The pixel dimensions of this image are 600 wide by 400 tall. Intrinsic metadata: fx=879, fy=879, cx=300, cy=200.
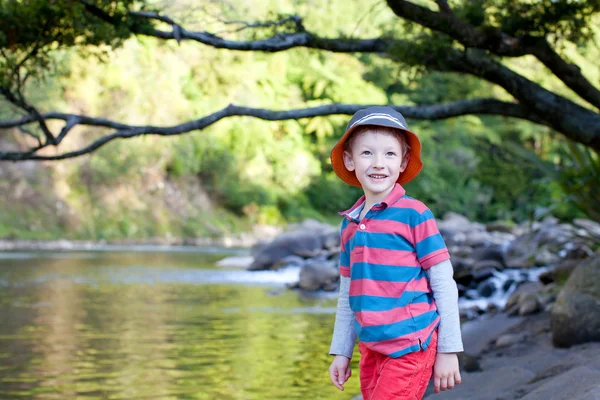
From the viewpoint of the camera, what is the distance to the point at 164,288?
1421cm

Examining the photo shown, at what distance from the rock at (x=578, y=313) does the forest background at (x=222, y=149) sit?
12.9 m

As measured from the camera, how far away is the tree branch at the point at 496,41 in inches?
282

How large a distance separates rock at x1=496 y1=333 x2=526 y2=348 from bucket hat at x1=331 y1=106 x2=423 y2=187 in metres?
4.50

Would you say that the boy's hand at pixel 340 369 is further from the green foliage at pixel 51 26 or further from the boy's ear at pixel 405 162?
the green foliage at pixel 51 26

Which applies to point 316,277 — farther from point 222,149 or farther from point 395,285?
→ point 222,149

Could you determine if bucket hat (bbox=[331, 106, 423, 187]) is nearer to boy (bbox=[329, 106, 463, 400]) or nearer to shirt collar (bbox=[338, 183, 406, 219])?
boy (bbox=[329, 106, 463, 400])

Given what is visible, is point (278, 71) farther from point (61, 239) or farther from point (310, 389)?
point (310, 389)

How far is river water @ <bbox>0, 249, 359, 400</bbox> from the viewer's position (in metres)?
6.24

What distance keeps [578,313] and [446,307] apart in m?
3.75

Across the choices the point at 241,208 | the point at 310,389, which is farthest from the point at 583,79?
the point at 241,208

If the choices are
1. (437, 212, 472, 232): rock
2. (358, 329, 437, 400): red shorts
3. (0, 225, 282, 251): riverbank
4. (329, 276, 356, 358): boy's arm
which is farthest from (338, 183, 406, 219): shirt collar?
(0, 225, 282, 251): riverbank

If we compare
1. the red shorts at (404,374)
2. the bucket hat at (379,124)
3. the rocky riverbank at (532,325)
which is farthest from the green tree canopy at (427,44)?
the red shorts at (404,374)

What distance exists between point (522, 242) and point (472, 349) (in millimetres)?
8111

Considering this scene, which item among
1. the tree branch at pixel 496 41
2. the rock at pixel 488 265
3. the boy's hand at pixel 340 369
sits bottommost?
the rock at pixel 488 265
